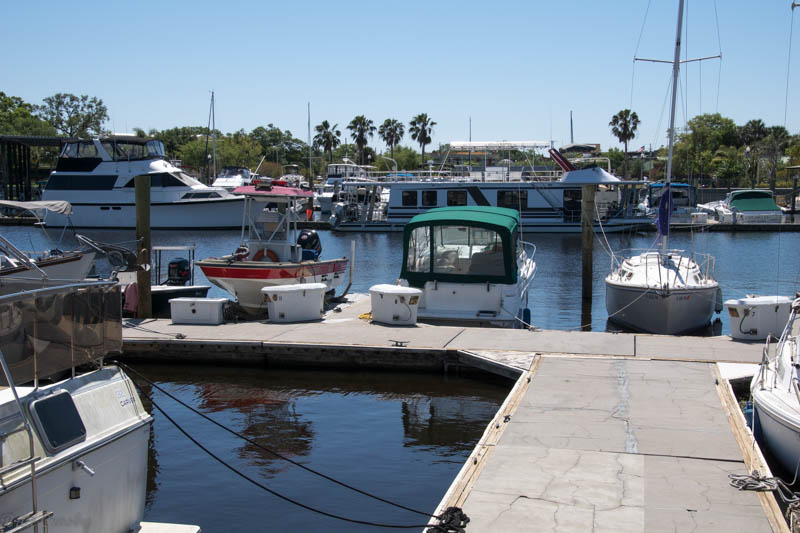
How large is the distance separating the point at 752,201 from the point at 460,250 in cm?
4756

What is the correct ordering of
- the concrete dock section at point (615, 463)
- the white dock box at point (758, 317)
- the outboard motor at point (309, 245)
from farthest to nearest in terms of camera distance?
the outboard motor at point (309, 245) → the white dock box at point (758, 317) → the concrete dock section at point (615, 463)

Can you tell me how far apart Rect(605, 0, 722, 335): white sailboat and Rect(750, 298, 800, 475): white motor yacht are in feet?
24.0

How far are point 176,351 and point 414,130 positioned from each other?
237 ft

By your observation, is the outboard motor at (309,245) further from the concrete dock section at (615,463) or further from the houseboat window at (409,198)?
the houseboat window at (409,198)

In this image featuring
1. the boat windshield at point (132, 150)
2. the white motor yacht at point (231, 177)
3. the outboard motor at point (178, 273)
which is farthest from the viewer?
the white motor yacht at point (231, 177)

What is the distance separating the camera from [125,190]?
51.9 m

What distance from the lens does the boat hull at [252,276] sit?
16.2m

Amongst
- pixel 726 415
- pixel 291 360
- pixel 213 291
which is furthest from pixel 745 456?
pixel 213 291

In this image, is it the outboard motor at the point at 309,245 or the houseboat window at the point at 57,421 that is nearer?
the houseboat window at the point at 57,421

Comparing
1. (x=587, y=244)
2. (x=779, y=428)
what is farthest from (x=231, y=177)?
(x=779, y=428)

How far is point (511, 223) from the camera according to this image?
54.0 feet

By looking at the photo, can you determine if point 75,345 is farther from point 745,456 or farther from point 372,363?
point 372,363

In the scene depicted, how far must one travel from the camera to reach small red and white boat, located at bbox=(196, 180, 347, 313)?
53.4 feet

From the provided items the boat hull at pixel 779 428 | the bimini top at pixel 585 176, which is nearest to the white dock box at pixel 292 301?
the boat hull at pixel 779 428
